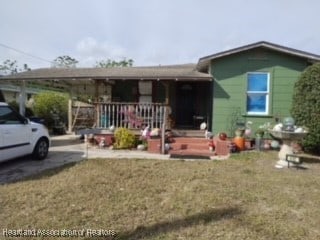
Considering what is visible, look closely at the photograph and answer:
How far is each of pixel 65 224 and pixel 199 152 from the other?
690cm

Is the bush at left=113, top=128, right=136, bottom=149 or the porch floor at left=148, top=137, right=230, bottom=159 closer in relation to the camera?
the porch floor at left=148, top=137, right=230, bottom=159

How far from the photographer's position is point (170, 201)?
613 cm

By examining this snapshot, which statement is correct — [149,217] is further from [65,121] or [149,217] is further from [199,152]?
[65,121]

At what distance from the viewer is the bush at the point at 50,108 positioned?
18797mm

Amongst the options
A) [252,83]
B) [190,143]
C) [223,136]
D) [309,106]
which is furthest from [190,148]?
[309,106]

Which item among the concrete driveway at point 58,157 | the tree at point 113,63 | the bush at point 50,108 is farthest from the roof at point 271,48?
the tree at point 113,63

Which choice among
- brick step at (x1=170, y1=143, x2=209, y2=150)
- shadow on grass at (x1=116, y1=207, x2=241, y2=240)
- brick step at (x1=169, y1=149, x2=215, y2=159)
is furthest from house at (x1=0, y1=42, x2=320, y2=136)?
shadow on grass at (x1=116, y1=207, x2=241, y2=240)

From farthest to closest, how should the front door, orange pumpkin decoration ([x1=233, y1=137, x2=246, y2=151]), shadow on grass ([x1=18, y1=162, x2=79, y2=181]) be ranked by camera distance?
the front door < orange pumpkin decoration ([x1=233, y1=137, x2=246, y2=151]) < shadow on grass ([x1=18, y1=162, x2=79, y2=181])

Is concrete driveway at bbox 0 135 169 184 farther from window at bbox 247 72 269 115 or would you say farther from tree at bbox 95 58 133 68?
tree at bbox 95 58 133 68

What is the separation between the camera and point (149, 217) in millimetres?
5422

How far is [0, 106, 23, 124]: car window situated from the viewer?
8572 mm

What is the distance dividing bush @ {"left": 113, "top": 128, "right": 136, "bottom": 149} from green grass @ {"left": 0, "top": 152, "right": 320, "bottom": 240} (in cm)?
318

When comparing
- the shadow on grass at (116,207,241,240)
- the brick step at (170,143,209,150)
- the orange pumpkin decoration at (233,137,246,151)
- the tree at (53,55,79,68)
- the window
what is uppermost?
the tree at (53,55,79,68)

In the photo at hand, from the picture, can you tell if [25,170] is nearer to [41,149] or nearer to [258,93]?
[41,149]
